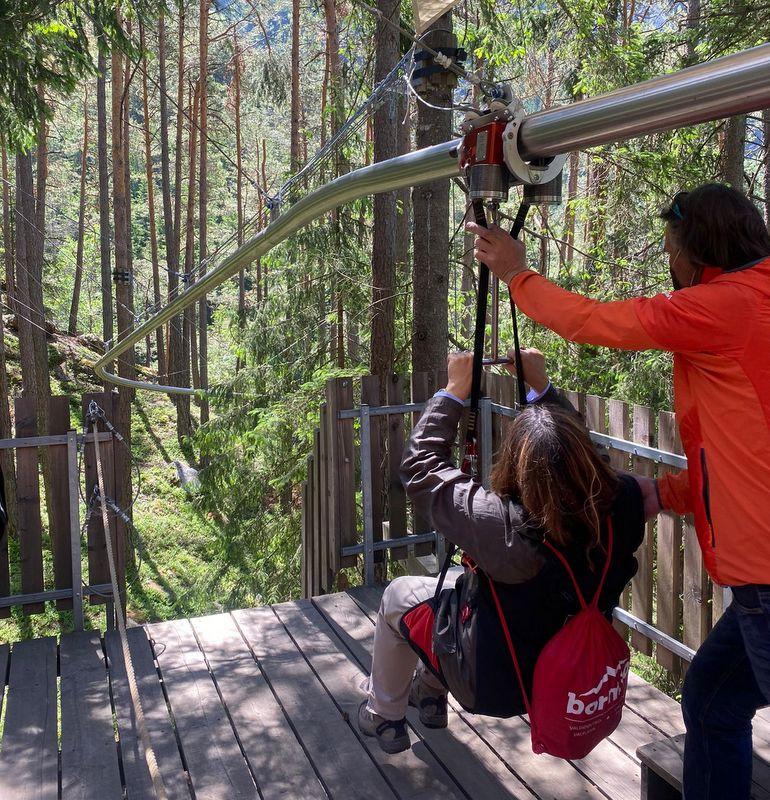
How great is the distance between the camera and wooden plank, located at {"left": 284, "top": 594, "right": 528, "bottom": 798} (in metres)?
2.71

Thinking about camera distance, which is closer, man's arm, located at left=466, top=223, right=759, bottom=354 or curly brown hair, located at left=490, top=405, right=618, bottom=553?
man's arm, located at left=466, top=223, right=759, bottom=354

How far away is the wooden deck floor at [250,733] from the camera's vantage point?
107 inches

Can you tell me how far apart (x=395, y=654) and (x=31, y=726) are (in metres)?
1.44

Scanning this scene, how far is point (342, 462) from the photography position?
4.49 metres

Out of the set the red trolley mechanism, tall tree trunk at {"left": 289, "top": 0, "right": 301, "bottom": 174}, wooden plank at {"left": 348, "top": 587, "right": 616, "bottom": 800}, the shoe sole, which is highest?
tall tree trunk at {"left": 289, "top": 0, "right": 301, "bottom": 174}

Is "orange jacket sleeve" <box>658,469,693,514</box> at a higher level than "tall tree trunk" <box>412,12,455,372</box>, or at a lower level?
lower

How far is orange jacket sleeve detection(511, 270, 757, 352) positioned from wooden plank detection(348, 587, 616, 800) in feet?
5.31

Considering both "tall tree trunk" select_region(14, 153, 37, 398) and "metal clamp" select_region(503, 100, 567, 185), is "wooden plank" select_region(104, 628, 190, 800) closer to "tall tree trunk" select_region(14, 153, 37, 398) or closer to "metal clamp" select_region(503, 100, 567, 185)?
"metal clamp" select_region(503, 100, 567, 185)

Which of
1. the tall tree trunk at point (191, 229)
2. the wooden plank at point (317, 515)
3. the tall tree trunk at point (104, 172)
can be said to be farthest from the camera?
the tall tree trunk at point (191, 229)

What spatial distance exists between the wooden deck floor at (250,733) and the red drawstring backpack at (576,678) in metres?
0.72

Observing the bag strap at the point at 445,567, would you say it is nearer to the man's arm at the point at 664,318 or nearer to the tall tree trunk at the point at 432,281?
the man's arm at the point at 664,318

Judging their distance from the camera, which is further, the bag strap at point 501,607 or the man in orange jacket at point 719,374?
the bag strap at point 501,607

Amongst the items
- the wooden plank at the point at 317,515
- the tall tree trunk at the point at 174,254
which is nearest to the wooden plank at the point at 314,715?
the wooden plank at the point at 317,515

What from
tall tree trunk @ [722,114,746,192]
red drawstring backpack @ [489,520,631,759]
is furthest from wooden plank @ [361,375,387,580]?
tall tree trunk @ [722,114,746,192]
